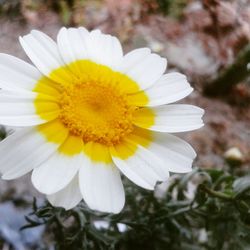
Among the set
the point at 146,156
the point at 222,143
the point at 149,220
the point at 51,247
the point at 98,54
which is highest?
the point at 98,54

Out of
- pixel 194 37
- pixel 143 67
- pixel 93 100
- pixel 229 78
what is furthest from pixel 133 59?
pixel 194 37

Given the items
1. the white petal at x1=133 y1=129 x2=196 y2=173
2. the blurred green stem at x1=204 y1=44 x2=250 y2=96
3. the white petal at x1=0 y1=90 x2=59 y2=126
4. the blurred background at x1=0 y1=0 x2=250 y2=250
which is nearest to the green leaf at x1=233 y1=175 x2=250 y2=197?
the white petal at x1=133 y1=129 x2=196 y2=173

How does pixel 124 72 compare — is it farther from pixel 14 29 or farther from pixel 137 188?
pixel 14 29

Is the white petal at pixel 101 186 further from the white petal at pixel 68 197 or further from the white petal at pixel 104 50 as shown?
the white petal at pixel 104 50

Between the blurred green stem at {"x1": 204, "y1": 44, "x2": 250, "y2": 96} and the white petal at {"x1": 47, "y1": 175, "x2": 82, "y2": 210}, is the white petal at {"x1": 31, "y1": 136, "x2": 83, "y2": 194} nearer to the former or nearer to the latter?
the white petal at {"x1": 47, "y1": 175, "x2": 82, "y2": 210}

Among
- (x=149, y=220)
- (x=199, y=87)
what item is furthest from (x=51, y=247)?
(x=199, y=87)
